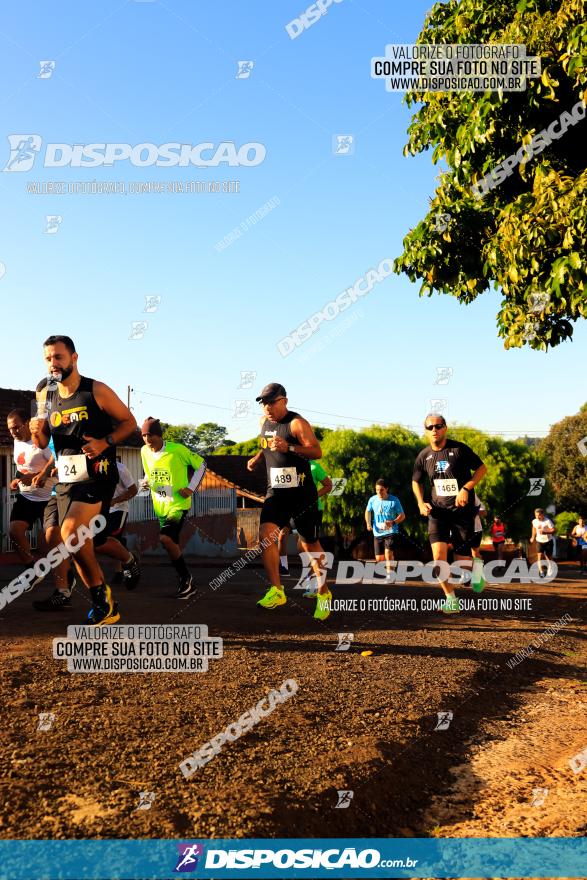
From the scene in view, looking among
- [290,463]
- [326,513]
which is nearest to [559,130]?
[290,463]

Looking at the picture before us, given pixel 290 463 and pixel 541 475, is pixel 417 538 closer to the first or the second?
pixel 541 475

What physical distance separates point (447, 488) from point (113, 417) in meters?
4.27

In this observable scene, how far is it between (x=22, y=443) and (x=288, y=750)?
6.29m

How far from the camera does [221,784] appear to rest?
3164mm

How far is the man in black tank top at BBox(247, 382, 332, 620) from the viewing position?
25.1 feet

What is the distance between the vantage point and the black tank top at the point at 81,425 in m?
6.22

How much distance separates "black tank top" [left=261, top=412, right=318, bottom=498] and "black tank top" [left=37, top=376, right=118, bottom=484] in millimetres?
1929
